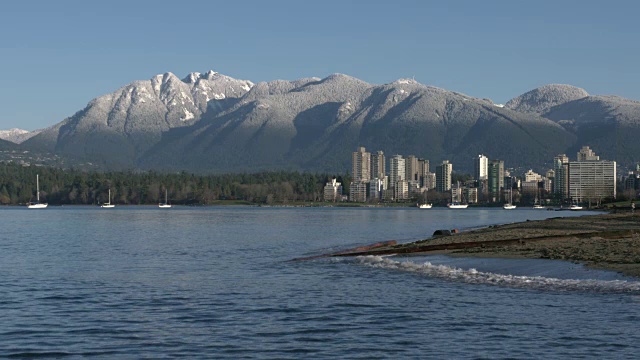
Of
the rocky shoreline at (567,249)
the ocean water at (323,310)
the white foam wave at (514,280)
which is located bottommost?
the ocean water at (323,310)

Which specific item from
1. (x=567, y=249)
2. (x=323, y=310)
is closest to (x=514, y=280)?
(x=323, y=310)

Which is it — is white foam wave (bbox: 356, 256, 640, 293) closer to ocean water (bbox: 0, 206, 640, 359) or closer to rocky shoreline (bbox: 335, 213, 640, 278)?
ocean water (bbox: 0, 206, 640, 359)

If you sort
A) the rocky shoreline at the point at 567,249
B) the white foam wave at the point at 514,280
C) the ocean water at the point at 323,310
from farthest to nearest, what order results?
the rocky shoreline at the point at 567,249, the white foam wave at the point at 514,280, the ocean water at the point at 323,310

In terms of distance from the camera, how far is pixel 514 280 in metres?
48.8

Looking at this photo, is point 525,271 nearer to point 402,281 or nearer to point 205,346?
point 402,281

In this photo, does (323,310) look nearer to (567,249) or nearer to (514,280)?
(514,280)

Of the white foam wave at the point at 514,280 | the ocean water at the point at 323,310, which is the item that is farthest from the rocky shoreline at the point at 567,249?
the white foam wave at the point at 514,280

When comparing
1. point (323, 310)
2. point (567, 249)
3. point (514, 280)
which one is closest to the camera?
point (323, 310)

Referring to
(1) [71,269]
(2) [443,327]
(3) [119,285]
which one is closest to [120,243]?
(1) [71,269]

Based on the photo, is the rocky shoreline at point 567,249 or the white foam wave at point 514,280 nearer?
the white foam wave at point 514,280

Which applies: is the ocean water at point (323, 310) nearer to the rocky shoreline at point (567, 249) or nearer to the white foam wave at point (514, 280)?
the white foam wave at point (514, 280)

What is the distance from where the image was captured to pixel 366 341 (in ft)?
103

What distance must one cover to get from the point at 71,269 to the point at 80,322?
27240 mm

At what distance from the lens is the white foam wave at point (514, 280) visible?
142ft
